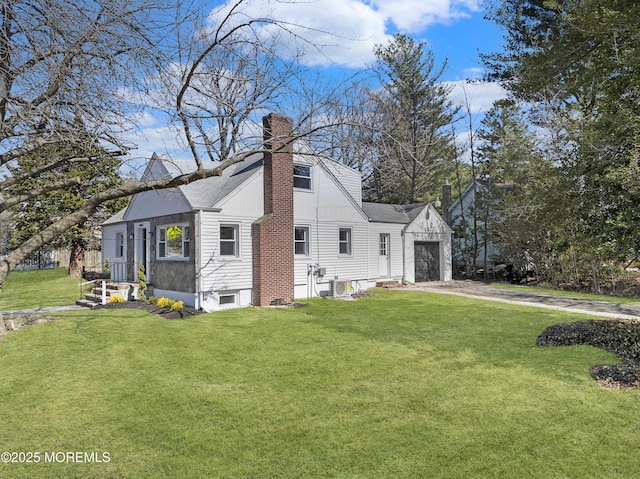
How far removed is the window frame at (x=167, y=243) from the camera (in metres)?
12.8

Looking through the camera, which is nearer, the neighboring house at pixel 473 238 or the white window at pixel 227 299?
the white window at pixel 227 299

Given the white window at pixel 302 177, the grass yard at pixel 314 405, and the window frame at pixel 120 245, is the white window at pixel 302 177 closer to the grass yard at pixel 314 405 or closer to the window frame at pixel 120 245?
the grass yard at pixel 314 405

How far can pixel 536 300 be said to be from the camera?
14.4 meters

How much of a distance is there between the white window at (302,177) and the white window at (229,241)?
9.73 feet

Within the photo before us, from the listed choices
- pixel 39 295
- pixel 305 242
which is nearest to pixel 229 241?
pixel 305 242

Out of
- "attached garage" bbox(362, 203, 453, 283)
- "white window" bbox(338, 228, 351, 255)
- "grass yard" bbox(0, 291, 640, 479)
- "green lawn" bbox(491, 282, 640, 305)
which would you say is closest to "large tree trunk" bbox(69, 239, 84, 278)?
"grass yard" bbox(0, 291, 640, 479)

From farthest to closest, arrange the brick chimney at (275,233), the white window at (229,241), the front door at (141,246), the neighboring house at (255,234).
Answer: the front door at (141,246), the brick chimney at (275,233), the white window at (229,241), the neighboring house at (255,234)

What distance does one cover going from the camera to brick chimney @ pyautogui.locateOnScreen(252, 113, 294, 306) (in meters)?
13.3

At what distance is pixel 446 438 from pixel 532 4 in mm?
17324

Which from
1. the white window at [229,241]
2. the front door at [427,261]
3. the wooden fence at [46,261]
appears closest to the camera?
the white window at [229,241]

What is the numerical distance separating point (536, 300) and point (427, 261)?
7.30 m

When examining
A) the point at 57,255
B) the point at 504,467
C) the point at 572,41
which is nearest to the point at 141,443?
the point at 504,467

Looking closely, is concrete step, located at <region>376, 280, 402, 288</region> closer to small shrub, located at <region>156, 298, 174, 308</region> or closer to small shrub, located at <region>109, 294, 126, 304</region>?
small shrub, located at <region>156, 298, 174, 308</region>

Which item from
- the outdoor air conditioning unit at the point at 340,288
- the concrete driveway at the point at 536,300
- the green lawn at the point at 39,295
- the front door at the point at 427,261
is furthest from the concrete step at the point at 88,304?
the front door at the point at 427,261
